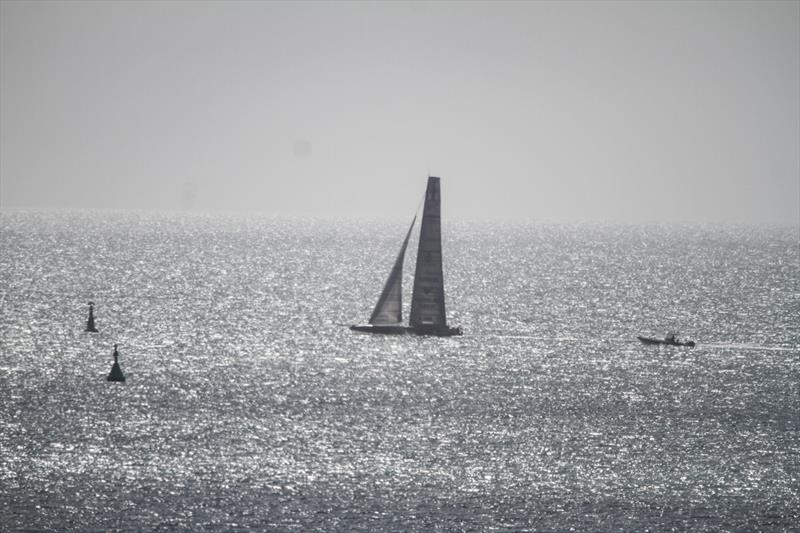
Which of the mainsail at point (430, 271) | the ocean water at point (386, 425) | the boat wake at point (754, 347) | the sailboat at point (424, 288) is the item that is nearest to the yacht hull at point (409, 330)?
the sailboat at point (424, 288)

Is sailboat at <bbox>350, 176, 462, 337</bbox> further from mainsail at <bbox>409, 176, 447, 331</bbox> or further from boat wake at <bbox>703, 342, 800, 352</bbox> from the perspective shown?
boat wake at <bbox>703, 342, 800, 352</bbox>

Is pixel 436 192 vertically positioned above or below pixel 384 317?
above

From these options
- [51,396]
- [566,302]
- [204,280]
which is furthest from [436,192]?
[204,280]

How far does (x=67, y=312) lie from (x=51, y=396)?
1960 inches

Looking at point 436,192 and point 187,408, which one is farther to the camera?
point 436,192

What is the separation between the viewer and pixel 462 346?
106m

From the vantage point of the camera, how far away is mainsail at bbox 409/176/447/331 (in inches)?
3556

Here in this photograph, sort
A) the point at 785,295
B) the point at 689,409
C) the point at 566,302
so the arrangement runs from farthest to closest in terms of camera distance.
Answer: the point at 785,295
the point at 566,302
the point at 689,409

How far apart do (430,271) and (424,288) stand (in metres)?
2.07

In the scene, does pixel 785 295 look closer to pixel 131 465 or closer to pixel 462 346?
pixel 462 346

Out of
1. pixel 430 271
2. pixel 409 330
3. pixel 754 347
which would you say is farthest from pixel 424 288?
pixel 754 347

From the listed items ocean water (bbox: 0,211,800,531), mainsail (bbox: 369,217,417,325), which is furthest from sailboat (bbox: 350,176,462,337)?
ocean water (bbox: 0,211,800,531)

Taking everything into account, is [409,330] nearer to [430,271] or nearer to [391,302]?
[391,302]

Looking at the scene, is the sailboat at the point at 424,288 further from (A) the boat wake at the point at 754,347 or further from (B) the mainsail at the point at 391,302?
(A) the boat wake at the point at 754,347
